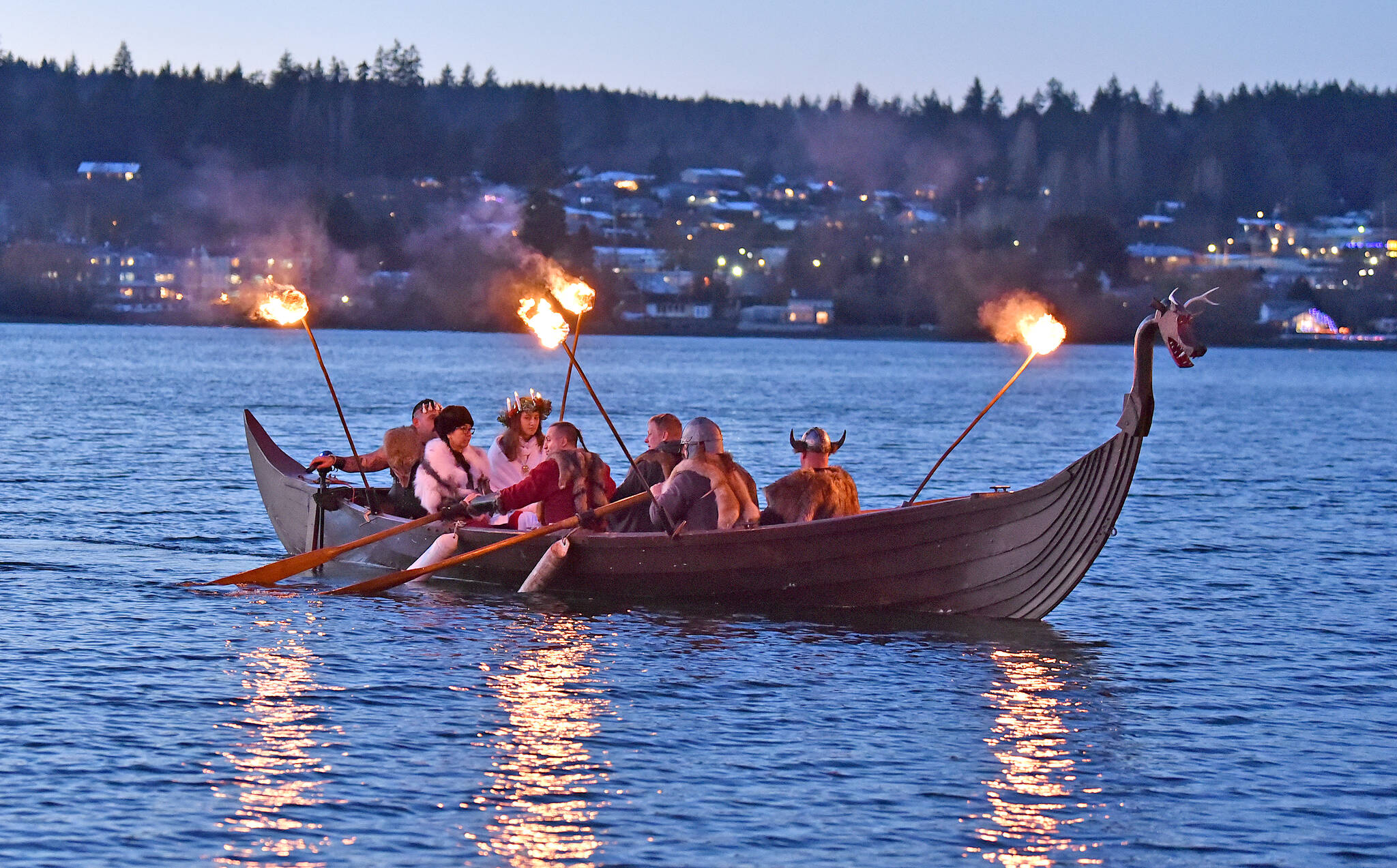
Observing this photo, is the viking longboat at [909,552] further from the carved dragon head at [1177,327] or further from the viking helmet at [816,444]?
the viking helmet at [816,444]

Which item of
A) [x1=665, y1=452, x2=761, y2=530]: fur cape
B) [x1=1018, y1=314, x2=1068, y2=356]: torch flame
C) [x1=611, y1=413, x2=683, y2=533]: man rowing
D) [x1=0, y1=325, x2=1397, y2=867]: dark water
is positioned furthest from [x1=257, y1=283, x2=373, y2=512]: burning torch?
[x1=1018, y1=314, x2=1068, y2=356]: torch flame

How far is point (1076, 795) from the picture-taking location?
11156 millimetres

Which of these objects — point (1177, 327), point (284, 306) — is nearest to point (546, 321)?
point (284, 306)

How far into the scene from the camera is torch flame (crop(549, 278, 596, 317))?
17906 mm

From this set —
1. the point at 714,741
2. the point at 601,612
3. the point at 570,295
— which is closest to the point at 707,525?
the point at 601,612

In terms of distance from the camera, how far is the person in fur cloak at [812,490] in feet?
→ 53.4

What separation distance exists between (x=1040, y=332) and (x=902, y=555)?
2183 millimetres

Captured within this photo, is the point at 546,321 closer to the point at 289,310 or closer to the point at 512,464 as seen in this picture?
the point at 512,464

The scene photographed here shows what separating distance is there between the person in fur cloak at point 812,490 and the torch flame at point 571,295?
274 centimetres

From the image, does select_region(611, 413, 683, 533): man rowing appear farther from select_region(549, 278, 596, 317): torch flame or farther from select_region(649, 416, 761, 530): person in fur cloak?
select_region(549, 278, 596, 317): torch flame

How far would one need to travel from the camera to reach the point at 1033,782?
11.4 m

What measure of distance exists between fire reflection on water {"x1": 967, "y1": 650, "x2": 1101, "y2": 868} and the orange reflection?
11.7ft

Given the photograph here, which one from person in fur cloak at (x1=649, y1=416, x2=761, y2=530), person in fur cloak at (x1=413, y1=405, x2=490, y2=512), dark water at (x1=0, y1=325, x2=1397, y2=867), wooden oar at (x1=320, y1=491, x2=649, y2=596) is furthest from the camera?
person in fur cloak at (x1=413, y1=405, x2=490, y2=512)

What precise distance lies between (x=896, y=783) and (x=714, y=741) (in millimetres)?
1457
